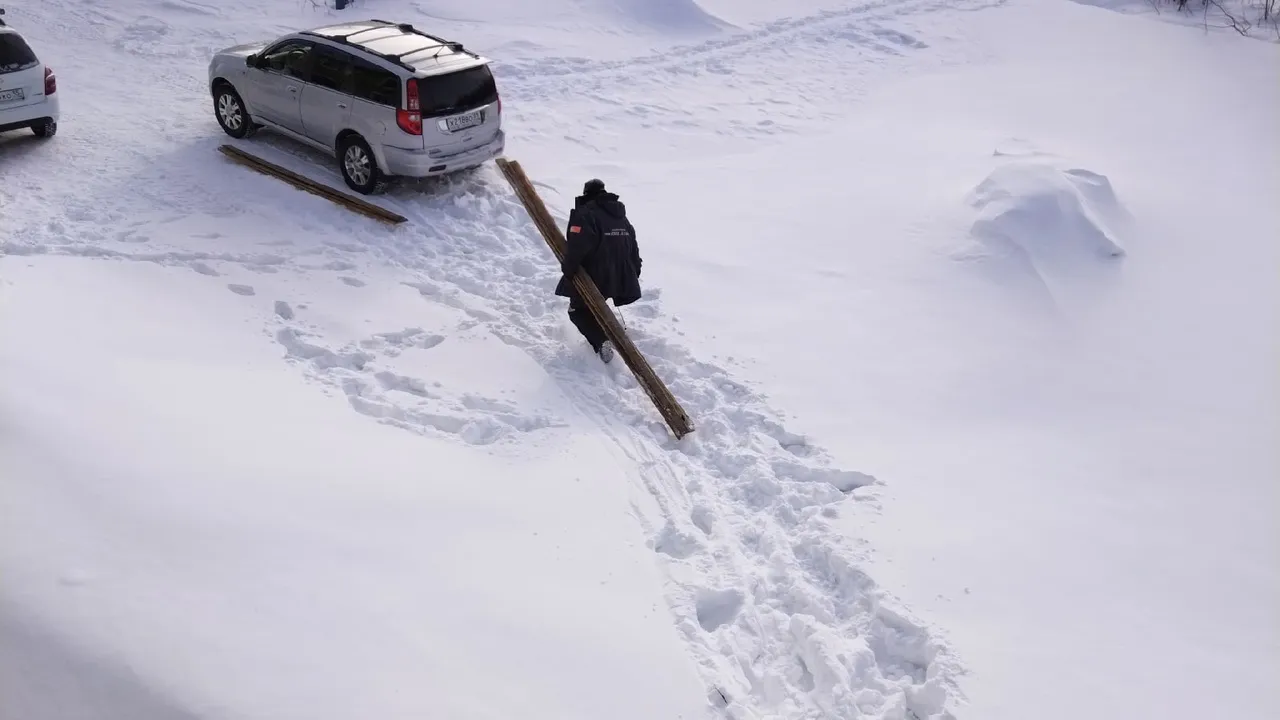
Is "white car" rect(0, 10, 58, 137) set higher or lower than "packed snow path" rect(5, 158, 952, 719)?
higher

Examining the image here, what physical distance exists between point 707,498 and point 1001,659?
85.5 inches

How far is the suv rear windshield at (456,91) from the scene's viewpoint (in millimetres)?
9867

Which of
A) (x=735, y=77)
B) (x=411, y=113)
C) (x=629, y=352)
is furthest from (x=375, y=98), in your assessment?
(x=735, y=77)

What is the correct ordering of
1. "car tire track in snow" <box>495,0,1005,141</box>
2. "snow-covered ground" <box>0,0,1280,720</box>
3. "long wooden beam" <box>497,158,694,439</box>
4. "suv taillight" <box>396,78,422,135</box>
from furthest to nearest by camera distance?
"car tire track in snow" <box>495,0,1005,141</box>, "suv taillight" <box>396,78,422,135</box>, "long wooden beam" <box>497,158,694,439</box>, "snow-covered ground" <box>0,0,1280,720</box>

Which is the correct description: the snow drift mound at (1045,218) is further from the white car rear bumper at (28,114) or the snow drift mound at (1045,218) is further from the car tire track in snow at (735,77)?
the white car rear bumper at (28,114)

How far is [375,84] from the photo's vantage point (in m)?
10.0

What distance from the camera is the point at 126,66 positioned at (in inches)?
517

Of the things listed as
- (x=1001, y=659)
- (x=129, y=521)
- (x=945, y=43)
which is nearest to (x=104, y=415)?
(x=129, y=521)

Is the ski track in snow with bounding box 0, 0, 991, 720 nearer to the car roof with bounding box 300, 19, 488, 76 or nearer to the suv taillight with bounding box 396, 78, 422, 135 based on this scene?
the suv taillight with bounding box 396, 78, 422, 135

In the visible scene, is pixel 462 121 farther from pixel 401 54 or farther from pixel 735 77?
pixel 735 77

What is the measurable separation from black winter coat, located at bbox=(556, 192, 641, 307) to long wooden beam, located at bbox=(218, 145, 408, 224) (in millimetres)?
2797

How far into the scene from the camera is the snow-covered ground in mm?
5094

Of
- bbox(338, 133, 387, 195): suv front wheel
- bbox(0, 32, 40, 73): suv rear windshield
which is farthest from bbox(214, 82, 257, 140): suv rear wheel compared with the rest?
bbox(0, 32, 40, 73): suv rear windshield

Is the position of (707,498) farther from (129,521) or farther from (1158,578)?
(129,521)
